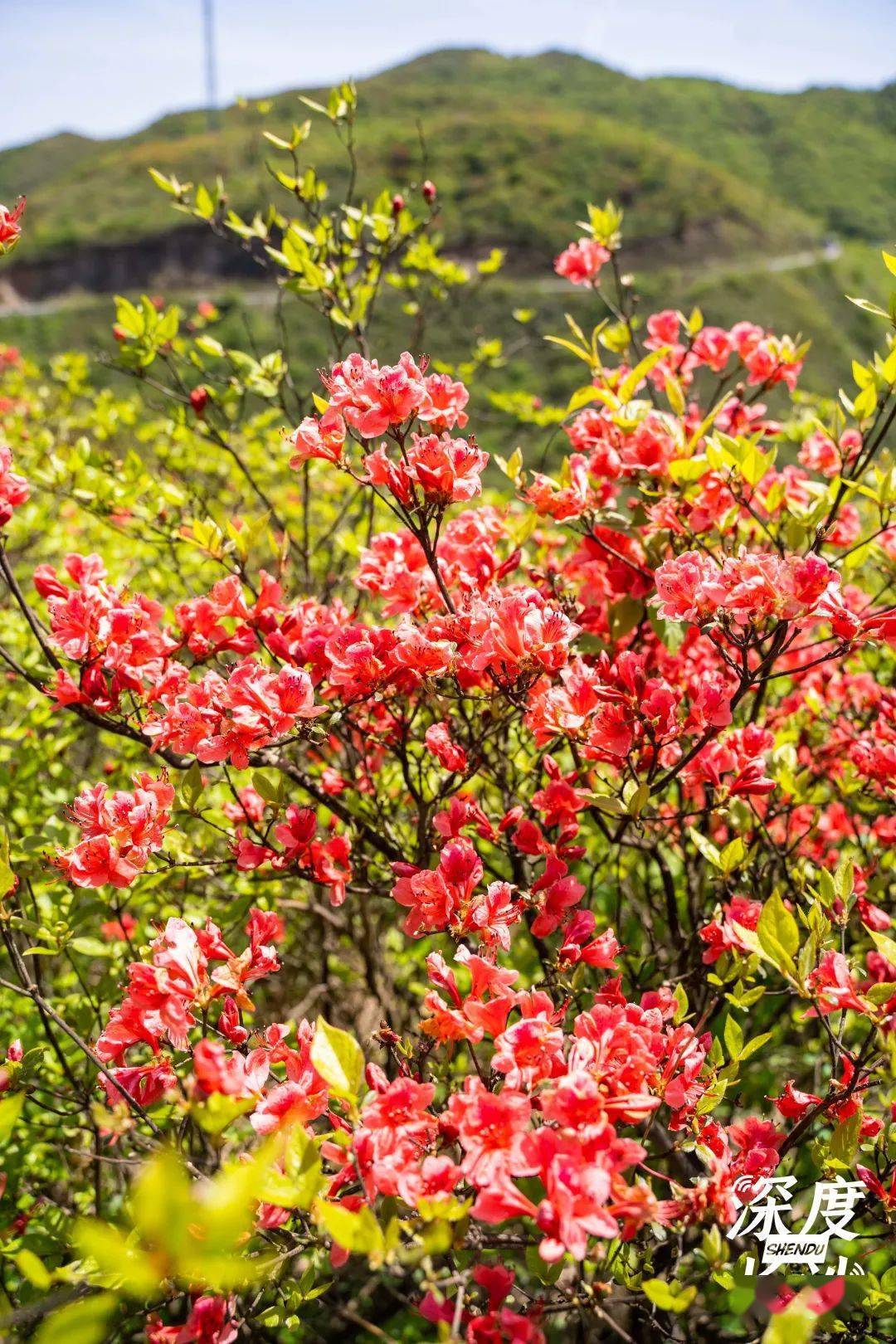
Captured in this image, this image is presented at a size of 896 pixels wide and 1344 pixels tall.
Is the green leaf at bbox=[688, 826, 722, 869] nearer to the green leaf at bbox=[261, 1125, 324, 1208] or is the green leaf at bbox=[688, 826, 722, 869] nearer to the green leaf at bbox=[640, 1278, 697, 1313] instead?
the green leaf at bbox=[640, 1278, 697, 1313]

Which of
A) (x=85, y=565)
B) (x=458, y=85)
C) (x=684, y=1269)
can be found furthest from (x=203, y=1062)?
(x=458, y=85)

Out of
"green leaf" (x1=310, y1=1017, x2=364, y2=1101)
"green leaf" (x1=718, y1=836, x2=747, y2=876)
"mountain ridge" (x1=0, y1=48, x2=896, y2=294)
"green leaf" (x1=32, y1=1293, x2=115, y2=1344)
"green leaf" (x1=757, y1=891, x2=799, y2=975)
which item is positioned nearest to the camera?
"green leaf" (x1=32, y1=1293, x2=115, y2=1344)

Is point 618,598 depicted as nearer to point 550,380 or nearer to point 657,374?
point 657,374

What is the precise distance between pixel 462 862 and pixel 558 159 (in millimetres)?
49707

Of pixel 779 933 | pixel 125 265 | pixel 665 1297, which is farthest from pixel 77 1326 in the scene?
pixel 125 265

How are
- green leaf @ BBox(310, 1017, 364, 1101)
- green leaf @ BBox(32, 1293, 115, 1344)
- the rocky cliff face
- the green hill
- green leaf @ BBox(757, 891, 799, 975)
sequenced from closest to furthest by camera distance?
green leaf @ BBox(32, 1293, 115, 1344)
green leaf @ BBox(310, 1017, 364, 1101)
green leaf @ BBox(757, 891, 799, 975)
the green hill
the rocky cliff face

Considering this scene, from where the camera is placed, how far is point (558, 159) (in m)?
43.2

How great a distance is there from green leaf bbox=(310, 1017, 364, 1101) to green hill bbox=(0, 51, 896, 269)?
3402cm

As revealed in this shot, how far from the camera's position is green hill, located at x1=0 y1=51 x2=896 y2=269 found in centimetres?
3969

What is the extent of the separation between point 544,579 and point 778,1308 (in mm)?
1480

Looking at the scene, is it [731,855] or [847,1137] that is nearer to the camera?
[847,1137]

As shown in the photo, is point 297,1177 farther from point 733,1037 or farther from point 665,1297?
point 733,1037

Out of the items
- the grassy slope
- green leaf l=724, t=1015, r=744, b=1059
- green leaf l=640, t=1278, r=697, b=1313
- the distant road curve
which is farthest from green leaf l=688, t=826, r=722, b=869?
the distant road curve

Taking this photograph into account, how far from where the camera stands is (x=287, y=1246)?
1198mm
